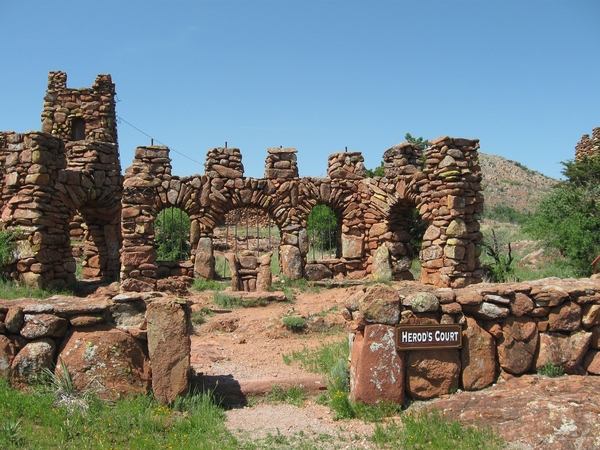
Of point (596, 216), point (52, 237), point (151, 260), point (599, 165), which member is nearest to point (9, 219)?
point (52, 237)

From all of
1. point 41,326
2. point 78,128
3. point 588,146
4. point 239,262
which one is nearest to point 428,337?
point 41,326

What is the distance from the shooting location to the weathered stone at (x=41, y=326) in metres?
5.94

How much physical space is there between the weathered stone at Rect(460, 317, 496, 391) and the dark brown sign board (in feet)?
0.62

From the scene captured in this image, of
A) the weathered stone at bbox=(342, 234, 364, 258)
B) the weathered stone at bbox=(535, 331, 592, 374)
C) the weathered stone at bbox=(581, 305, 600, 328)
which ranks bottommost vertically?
the weathered stone at bbox=(535, 331, 592, 374)

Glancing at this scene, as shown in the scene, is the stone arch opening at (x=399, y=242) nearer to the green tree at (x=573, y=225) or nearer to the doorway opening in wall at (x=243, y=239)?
the green tree at (x=573, y=225)

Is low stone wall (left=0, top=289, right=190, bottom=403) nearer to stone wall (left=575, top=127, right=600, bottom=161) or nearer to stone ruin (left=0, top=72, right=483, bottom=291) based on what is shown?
stone ruin (left=0, top=72, right=483, bottom=291)

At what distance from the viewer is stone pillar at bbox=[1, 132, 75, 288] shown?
1316 centimetres

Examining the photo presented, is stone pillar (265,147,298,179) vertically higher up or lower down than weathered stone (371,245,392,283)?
higher up

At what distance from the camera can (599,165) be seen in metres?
19.4

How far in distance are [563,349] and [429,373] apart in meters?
1.67

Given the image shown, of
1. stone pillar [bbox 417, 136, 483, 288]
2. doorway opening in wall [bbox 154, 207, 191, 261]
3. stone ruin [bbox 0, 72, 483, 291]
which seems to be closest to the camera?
stone pillar [bbox 417, 136, 483, 288]

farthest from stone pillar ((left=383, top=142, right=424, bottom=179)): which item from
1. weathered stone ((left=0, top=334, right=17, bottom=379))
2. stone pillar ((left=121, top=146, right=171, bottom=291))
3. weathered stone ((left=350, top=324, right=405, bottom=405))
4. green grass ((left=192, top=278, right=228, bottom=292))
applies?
weathered stone ((left=0, top=334, right=17, bottom=379))

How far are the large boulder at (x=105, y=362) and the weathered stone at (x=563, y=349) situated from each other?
4438 millimetres

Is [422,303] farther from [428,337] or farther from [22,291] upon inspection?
[22,291]
